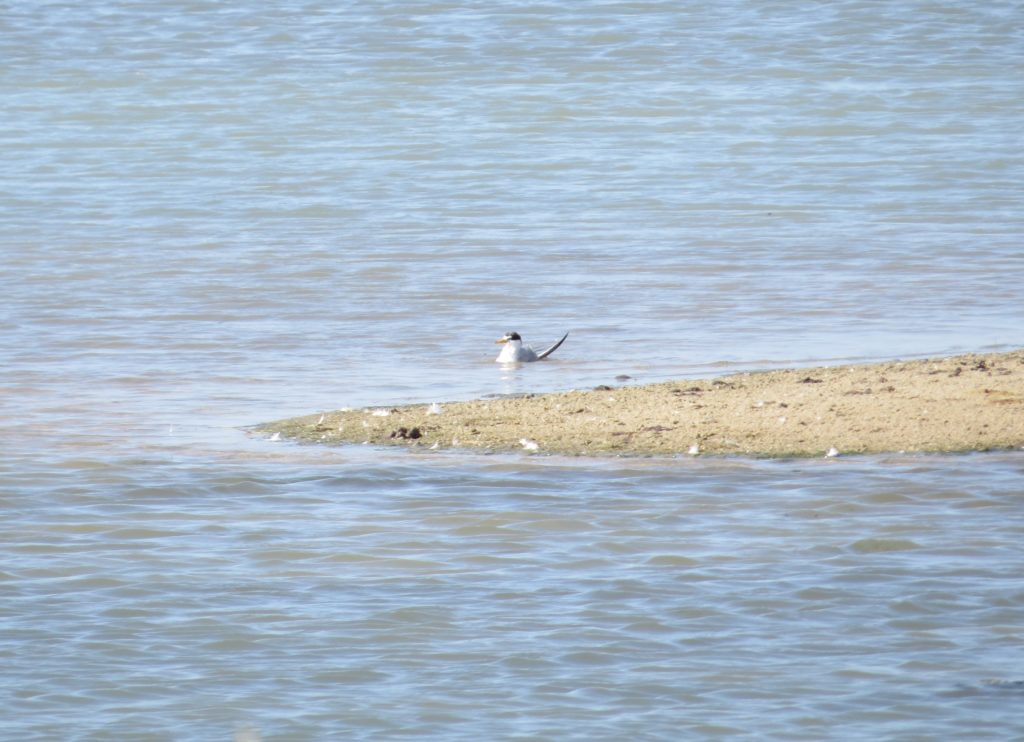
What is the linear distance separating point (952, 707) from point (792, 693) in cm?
44

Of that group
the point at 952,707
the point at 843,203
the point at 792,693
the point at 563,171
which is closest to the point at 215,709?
the point at 792,693

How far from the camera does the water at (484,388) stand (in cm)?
582

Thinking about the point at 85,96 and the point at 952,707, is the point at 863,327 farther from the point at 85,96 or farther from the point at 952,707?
the point at 85,96

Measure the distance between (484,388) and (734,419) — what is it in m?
1.74

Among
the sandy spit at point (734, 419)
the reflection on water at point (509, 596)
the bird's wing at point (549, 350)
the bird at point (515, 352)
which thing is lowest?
the bird's wing at point (549, 350)

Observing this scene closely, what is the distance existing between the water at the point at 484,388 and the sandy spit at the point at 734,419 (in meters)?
0.22

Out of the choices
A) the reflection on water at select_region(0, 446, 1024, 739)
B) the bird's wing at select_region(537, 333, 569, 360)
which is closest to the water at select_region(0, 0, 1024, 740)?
the reflection on water at select_region(0, 446, 1024, 739)

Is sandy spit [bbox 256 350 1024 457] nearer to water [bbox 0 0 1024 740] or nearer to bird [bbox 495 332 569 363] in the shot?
water [bbox 0 0 1024 740]

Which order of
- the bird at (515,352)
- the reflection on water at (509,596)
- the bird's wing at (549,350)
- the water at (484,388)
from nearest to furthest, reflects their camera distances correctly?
the reflection on water at (509,596) < the water at (484,388) < the bird at (515,352) < the bird's wing at (549,350)

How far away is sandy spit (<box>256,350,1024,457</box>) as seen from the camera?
27.8 feet

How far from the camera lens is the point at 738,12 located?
105ft

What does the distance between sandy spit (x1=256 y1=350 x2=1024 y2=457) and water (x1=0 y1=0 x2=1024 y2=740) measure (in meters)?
0.22

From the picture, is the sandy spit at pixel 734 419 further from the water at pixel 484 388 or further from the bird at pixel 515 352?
the bird at pixel 515 352

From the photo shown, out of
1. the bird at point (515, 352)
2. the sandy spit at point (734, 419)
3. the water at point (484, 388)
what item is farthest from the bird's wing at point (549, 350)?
the sandy spit at point (734, 419)
